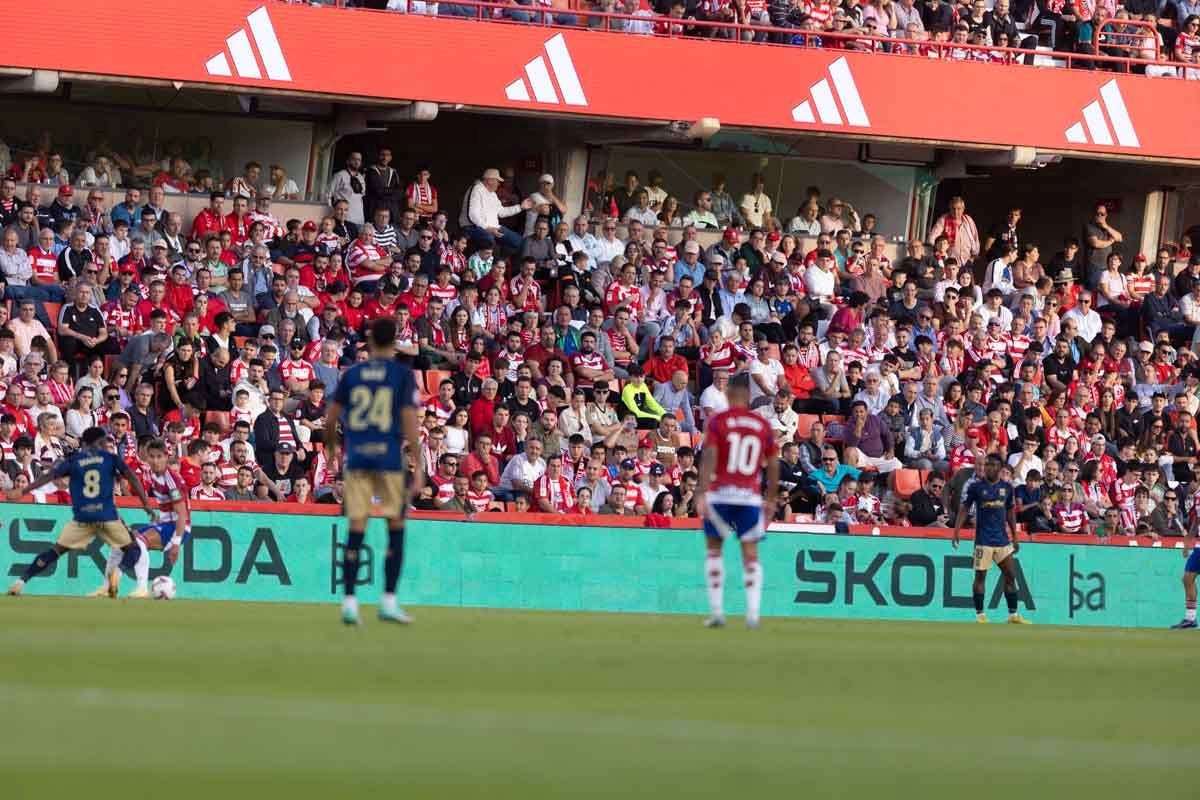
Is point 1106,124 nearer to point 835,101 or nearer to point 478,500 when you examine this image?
point 835,101

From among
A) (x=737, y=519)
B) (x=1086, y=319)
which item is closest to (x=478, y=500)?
(x=737, y=519)

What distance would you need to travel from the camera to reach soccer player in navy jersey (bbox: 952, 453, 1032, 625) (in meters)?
23.1

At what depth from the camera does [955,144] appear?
3183 cm

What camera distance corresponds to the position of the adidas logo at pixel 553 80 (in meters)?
28.5

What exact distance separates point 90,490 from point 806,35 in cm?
1538

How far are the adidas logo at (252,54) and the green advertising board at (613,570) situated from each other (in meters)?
7.31

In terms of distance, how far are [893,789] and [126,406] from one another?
16.9 meters

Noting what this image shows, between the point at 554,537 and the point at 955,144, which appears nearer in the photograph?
the point at 554,537

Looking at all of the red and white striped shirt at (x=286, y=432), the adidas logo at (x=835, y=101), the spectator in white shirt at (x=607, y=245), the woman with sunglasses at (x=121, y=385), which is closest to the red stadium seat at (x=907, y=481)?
the spectator in white shirt at (x=607, y=245)

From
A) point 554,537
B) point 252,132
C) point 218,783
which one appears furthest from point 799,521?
point 218,783

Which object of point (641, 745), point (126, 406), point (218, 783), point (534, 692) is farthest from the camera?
point (126, 406)

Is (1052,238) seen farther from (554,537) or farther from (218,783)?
(218,783)

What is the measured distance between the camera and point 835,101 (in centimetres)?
3080

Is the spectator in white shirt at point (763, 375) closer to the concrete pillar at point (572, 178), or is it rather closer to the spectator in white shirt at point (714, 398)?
the spectator in white shirt at point (714, 398)
